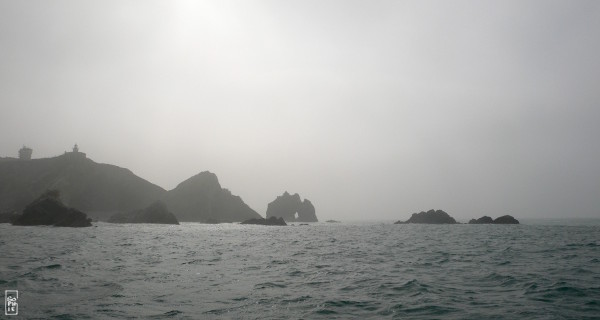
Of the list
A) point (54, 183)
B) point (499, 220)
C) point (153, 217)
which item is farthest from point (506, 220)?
point (54, 183)

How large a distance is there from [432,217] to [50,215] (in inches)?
6325

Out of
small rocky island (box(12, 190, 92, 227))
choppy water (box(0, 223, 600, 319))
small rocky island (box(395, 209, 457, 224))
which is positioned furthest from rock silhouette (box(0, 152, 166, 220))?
choppy water (box(0, 223, 600, 319))

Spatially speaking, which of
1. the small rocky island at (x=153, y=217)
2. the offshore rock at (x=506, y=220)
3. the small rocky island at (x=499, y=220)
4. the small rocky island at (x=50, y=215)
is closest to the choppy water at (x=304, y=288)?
the small rocky island at (x=50, y=215)

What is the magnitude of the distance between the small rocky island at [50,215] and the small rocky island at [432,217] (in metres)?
151

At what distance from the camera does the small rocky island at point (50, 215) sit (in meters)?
94.8

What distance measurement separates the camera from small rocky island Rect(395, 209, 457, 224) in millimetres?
176875

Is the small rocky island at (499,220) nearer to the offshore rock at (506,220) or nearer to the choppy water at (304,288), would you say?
the offshore rock at (506,220)

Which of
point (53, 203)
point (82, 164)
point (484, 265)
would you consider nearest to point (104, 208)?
point (82, 164)

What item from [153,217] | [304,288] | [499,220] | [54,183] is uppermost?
[54,183]

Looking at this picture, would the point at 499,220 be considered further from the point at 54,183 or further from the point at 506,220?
the point at 54,183

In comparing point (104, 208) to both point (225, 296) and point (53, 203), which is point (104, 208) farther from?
point (225, 296)

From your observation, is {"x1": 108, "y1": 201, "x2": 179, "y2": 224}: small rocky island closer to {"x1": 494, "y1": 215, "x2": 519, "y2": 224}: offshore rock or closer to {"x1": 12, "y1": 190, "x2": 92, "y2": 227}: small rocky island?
{"x1": 12, "y1": 190, "x2": 92, "y2": 227}: small rocky island

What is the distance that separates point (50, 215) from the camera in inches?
3851

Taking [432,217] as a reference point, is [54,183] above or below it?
above
